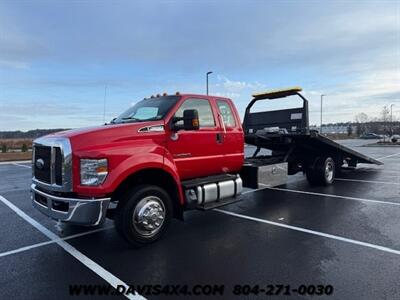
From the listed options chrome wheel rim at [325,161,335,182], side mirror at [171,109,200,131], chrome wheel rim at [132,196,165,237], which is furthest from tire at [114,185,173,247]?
chrome wheel rim at [325,161,335,182]

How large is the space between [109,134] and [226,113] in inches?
110

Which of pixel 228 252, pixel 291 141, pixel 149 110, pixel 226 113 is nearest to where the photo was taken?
pixel 228 252

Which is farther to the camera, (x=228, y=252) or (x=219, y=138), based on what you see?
(x=219, y=138)

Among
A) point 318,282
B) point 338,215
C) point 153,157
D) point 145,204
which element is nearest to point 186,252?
point 145,204

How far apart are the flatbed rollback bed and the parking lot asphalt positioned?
214 centimetres

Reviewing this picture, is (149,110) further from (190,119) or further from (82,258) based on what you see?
(82,258)

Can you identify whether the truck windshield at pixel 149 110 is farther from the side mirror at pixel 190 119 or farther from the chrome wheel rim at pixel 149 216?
the chrome wheel rim at pixel 149 216

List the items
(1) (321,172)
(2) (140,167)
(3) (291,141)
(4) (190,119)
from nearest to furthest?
(2) (140,167) < (4) (190,119) < (3) (291,141) < (1) (321,172)

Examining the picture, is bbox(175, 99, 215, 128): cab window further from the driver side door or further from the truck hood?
the truck hood

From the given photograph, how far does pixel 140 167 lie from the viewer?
4977mm

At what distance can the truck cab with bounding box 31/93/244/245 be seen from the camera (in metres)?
4.60

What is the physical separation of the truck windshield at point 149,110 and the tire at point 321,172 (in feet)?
18.7

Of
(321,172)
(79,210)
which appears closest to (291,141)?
(321,172)

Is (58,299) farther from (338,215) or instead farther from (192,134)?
(338,215)
